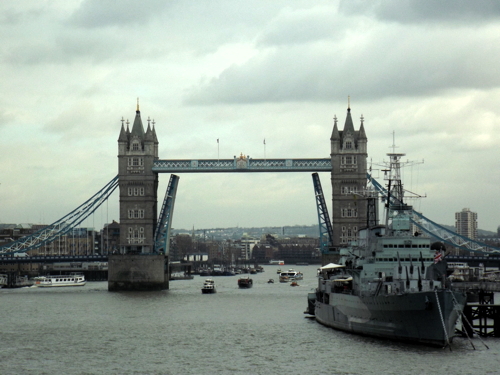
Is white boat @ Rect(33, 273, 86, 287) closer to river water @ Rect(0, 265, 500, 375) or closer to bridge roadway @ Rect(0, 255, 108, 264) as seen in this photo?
bridge roadway @ Rect(0, 255, 108, 264)

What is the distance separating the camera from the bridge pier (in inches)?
4496

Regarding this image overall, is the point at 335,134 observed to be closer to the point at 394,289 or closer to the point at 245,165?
the point at 245,165

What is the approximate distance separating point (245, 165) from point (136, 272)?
61.6ft

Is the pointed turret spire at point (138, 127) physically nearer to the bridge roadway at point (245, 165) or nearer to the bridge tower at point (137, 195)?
the bridge tower at point (137, 195)

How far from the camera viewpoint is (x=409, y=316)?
5472 cm

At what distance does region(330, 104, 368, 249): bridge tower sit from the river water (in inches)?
1215

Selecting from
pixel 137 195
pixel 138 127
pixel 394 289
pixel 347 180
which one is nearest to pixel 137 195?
pixel 137 195

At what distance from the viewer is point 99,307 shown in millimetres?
89375

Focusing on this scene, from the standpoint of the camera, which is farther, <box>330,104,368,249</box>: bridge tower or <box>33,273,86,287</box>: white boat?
<box>33,273,86,287</box>: white boat

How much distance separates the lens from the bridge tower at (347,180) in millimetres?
117188

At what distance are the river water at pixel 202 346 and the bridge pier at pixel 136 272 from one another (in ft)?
80.1

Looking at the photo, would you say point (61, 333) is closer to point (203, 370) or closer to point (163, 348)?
point (163, 348)

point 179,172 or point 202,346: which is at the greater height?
point 179,172

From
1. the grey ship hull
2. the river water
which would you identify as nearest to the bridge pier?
the river water
